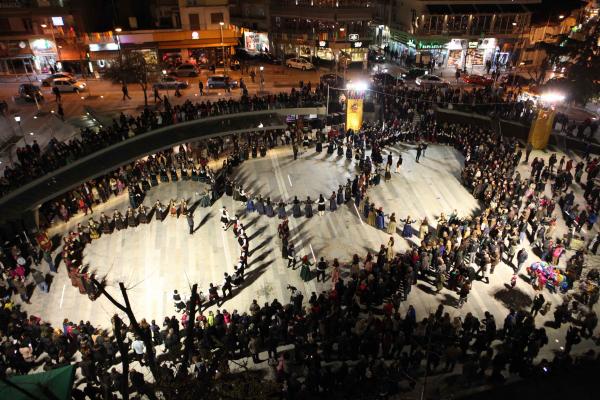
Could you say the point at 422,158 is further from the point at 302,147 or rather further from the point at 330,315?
the point at 330,315

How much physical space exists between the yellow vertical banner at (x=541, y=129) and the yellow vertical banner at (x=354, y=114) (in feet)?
34.6

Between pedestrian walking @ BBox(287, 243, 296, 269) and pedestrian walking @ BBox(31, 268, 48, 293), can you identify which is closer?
pedestrian walking @ BBox(31, 268, 48, 293)

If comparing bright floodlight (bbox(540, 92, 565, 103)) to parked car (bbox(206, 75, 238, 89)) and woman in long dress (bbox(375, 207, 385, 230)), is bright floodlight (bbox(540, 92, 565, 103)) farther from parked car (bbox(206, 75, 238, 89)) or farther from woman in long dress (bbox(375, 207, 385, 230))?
parked car (bbox(206, 75, 238, 89))

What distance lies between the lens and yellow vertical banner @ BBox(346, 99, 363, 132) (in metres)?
28.6

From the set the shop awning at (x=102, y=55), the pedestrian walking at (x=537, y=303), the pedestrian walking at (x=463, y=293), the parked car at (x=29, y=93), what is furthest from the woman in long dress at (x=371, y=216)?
the shop awning at (x=102, y=55)

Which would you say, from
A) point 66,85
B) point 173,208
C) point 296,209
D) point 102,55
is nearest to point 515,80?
point 296,209

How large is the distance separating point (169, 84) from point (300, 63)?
13787 millimetres

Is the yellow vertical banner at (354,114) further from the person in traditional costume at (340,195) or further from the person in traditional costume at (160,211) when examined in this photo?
the person in traditional costume at (160,211)

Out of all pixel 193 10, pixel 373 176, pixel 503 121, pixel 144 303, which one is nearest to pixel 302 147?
pixel 373 176

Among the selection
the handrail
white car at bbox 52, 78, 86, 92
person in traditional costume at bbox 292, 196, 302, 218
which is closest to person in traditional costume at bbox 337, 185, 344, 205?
person in traditional costume at bbox 292, 196, 302, 218

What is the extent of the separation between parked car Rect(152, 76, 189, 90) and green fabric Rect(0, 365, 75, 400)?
28412 millimetres

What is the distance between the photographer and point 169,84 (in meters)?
36.2

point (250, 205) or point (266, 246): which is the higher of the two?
point (250, 205)

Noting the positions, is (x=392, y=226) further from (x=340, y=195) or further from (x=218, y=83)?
(x=218, y=83)
